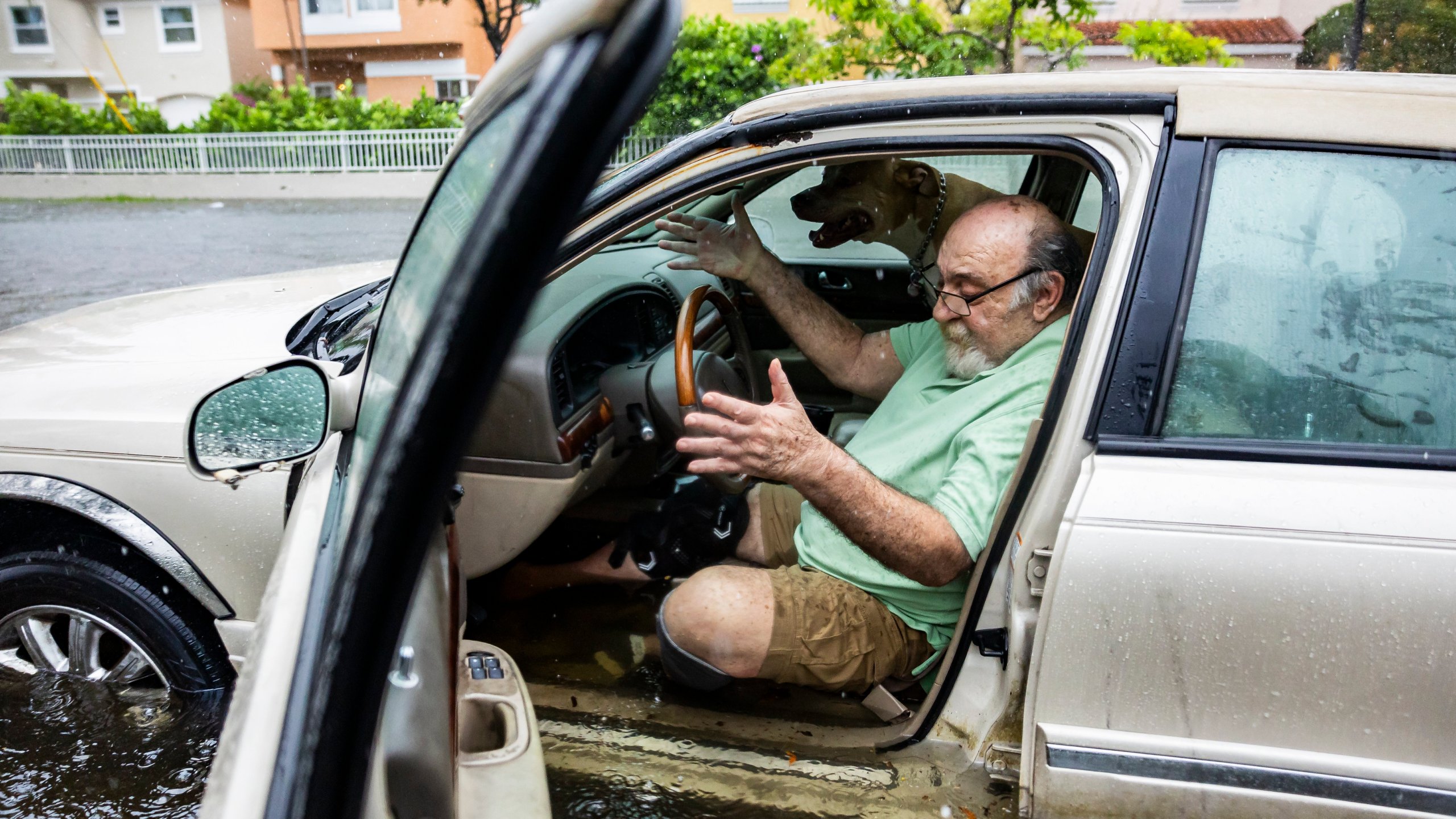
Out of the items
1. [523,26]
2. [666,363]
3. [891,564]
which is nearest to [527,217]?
[523,26]

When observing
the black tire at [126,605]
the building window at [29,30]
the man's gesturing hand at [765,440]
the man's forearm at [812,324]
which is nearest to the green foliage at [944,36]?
the man's forearm at [812,324]

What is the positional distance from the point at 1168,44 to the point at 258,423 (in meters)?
8.96

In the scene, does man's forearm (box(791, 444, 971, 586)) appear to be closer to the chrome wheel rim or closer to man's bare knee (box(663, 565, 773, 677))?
man's bare knee (box(663, 565, 773, 677))

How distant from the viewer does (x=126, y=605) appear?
77.5 inches

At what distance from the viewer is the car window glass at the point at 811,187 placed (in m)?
3.21

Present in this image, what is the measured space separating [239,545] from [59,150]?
934 inches

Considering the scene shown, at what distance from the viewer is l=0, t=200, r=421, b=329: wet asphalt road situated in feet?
28.8

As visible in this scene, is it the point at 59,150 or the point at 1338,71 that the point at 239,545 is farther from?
the point at 59,150

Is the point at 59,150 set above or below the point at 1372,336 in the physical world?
above

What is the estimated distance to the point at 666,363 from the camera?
2.62m

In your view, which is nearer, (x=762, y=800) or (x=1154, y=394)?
(x=1154, y=394)

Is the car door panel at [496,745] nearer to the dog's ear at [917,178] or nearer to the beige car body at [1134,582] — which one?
the beige car body at [1134,582]

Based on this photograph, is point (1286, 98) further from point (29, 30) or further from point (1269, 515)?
point (29, 30)

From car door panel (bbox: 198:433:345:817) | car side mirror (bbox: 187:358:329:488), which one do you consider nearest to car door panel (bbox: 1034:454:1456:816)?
car door panel (bbox: 198:433:345:817)
